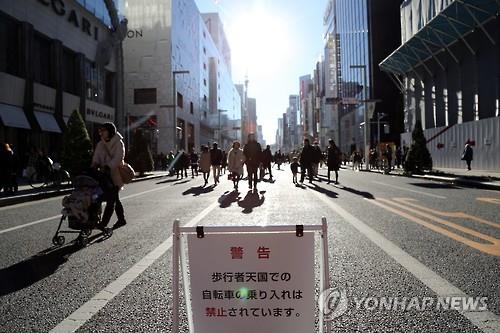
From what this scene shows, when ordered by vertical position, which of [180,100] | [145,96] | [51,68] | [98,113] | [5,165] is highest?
[180,100]

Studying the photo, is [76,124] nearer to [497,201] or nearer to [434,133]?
[497,201]

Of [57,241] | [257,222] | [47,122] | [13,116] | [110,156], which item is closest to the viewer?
[57,241]

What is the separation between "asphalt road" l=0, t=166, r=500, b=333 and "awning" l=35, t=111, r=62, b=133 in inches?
829

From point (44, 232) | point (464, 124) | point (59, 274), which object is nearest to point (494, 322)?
point (59, 274)

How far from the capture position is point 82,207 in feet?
20.2

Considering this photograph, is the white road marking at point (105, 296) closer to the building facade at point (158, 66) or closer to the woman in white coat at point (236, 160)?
the woman in white coat at point (236, 160)

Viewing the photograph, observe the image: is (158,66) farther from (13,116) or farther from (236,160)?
(236,160)

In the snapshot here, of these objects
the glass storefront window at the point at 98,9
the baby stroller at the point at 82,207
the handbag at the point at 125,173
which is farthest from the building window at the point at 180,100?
the baby stroller at the point at 82,207

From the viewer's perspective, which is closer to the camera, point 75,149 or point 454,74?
point 75,149

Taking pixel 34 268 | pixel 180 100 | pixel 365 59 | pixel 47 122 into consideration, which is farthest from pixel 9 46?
pixel 365 59

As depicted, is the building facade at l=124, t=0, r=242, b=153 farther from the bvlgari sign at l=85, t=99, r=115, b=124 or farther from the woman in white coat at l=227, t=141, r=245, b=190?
the woman in white coat at l=227, t=141, r=245, b=190

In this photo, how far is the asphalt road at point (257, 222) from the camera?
3.27 meters

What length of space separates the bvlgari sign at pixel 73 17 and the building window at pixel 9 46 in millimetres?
3427

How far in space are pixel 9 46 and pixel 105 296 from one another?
1089 inches
